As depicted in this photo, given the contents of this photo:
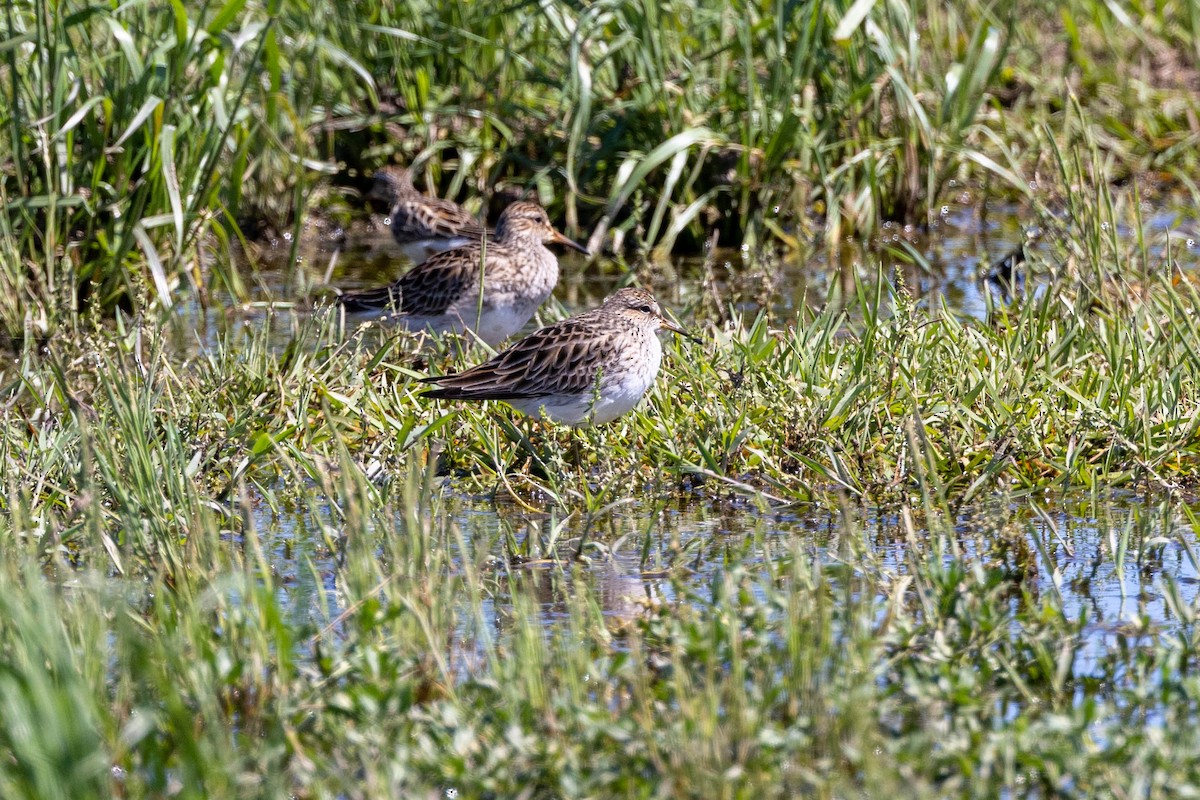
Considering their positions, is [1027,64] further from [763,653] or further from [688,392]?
[763,653]

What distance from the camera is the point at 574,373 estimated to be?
637 centimetres

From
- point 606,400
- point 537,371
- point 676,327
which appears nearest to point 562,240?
point 676,327

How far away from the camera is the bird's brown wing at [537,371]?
6.34m

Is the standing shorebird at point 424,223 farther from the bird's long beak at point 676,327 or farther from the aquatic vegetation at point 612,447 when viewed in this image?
the bird's long beak at point 676,327

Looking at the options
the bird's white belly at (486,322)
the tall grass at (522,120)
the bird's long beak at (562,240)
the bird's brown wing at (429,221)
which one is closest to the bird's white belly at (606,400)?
the bird's white belly at (486,322)

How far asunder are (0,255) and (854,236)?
4805 millimetres

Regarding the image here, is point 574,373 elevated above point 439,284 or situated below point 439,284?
above

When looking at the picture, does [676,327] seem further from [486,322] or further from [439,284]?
[439,284]

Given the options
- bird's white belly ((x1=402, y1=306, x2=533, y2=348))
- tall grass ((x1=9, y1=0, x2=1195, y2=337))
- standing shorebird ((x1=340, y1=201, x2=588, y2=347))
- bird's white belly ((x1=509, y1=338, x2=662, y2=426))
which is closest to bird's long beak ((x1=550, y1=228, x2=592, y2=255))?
tall grass ((x1=9, y1=0, x2=1195, y2=337))

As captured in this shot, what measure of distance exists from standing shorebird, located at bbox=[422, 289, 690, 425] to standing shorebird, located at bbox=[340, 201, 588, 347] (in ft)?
4.80

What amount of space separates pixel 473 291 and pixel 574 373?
80.9 inches

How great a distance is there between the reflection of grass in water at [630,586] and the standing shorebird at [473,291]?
1.16 metres

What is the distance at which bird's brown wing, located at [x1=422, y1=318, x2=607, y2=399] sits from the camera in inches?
249

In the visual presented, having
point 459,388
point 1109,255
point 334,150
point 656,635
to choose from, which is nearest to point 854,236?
point 1109,255
